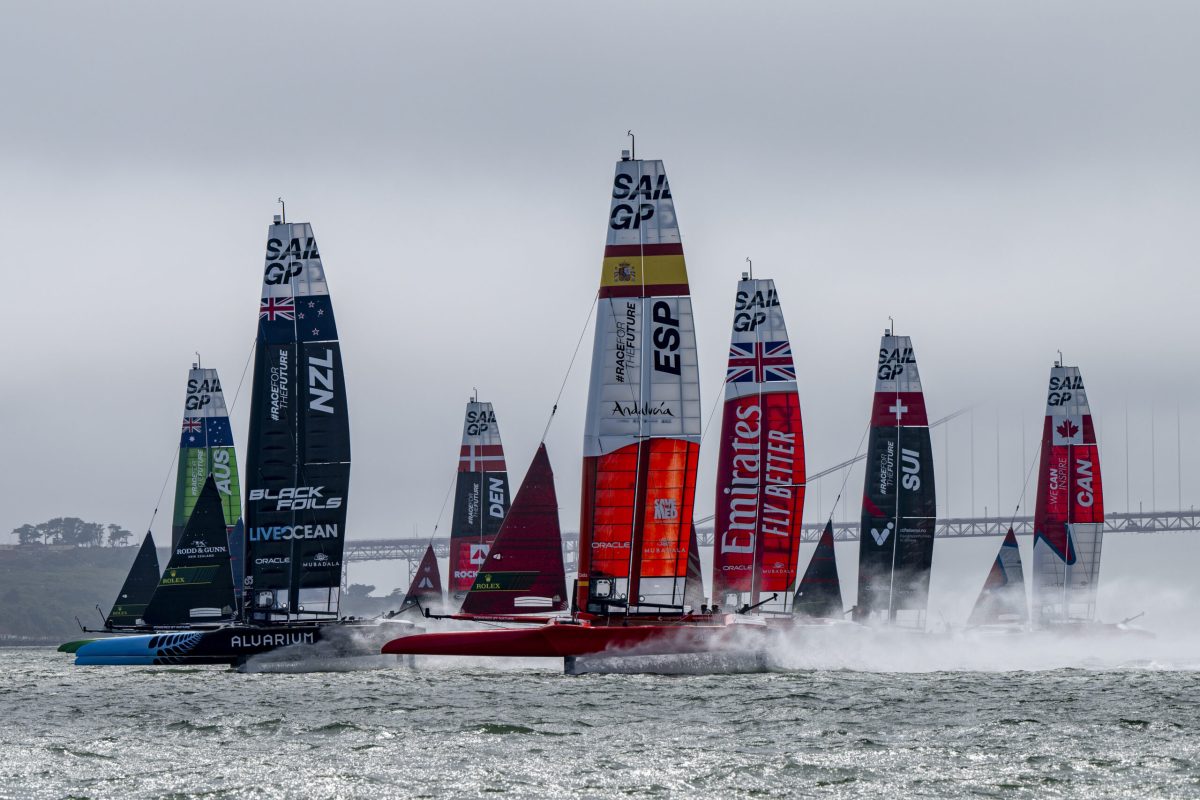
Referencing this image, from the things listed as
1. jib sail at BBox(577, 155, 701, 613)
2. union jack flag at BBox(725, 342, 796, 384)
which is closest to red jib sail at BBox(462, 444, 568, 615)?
jib sail at BBox(577, 155, 701, 613)

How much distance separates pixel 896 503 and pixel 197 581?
14.5m

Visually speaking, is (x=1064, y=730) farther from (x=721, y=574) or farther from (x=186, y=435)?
(x=186, y=435)

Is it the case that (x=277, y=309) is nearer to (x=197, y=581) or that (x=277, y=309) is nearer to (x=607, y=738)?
(x=197, y=581)

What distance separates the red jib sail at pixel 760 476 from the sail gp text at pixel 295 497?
6.52 meters

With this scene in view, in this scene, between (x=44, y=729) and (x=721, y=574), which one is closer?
(x=44, y=729)

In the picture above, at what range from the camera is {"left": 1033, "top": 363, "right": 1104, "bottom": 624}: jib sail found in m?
43.2

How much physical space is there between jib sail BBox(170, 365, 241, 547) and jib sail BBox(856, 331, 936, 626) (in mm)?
14578

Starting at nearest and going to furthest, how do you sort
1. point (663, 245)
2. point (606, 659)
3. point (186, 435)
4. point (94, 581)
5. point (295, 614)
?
point (606, 659), point (663, 245), point (295, 614), point (186, 435), point (94, 581)

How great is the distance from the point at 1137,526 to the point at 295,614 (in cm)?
12878

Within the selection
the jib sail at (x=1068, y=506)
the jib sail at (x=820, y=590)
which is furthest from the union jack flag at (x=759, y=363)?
the jib sail at (x=1068, y=506)

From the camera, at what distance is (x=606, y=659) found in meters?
22.4

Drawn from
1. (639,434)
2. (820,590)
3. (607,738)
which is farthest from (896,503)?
(607,738)

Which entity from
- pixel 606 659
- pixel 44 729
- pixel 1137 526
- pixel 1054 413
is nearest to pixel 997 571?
pixel 1054 413

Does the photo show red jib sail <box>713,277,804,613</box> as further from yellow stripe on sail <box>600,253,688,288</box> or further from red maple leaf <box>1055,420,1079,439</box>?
red maple leaf <box>1055,420,1079,439</box>
